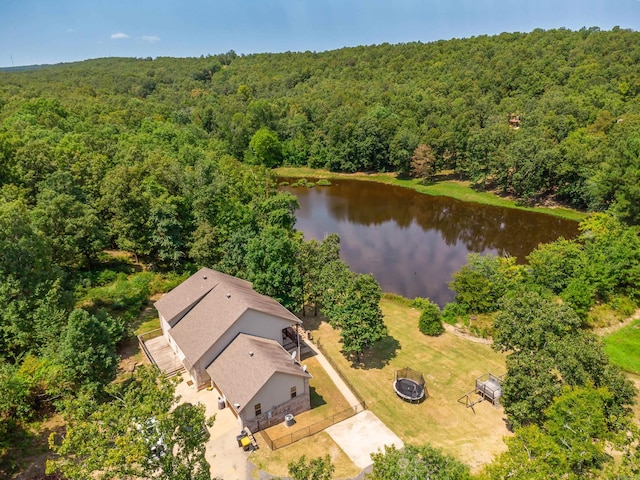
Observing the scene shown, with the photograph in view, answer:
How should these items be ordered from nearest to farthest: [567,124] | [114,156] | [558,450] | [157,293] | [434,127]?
[558,450] → [157,293] → [114,156] → [567,124] → [434,127]

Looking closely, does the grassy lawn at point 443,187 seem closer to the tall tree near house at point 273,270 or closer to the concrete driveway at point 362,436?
the tall tree near house at point 273,270

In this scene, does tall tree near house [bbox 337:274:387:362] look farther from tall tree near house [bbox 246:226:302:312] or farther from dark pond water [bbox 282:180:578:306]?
dark pond water [bbox 282:180:578:306]

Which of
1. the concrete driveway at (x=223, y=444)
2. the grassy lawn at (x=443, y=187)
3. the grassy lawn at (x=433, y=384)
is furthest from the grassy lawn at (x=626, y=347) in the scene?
the grassy lawn at (x=443, y=187)

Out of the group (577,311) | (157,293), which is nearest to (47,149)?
(157,293)

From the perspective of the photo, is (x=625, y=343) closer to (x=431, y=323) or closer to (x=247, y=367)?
(x=431, y=323)

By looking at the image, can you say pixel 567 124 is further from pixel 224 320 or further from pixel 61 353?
pixel 61 353

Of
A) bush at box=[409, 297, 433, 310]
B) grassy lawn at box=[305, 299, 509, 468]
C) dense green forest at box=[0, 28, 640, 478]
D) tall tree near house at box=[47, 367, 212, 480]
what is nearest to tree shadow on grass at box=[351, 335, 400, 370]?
grassy lawn at box=[305, 299, 509, 468]
